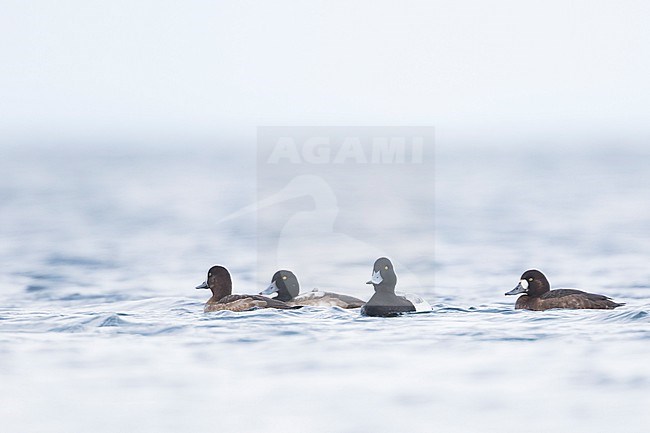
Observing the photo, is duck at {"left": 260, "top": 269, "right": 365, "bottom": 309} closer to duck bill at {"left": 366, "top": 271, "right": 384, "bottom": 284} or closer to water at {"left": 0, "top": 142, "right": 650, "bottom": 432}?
water at {"left": 0, "top": 142, "right": 650, "bottom": 432}

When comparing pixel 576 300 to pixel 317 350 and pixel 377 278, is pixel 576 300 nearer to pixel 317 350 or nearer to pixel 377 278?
pixel 377 278

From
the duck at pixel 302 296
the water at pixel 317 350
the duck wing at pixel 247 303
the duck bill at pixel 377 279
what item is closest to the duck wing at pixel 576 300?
the water at pixel 317 350

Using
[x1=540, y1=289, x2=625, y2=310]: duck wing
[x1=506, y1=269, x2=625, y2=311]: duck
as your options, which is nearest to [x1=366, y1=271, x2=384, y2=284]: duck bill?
[x1=506, y1=269, x2=625, y2=311]: duck

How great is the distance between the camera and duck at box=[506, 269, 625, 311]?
13547mm

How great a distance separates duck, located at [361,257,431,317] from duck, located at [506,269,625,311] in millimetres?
1193

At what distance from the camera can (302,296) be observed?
46.9ft

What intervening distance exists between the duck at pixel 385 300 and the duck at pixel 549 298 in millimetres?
1193

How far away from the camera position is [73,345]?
40.1ft

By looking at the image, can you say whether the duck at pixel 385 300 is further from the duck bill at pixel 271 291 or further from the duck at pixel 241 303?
the duck bill at pixel 271 291

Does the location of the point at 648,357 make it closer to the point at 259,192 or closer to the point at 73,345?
the point at 73,345

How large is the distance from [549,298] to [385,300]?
5.92ft

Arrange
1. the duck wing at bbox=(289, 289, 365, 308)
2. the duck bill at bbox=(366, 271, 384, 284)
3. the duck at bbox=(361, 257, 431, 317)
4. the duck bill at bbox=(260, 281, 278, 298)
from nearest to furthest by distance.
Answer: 1. the duck at bbox=(361, 257, 431, 317)
2. the duck bill at bbox=(366, 271, 384, 284)
3. the duck wing at bbox=(289, 289, 365, 308)
4. the duck bill at bbox=(260, 281, 278, 298)

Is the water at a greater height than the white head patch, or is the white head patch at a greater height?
the white head patch

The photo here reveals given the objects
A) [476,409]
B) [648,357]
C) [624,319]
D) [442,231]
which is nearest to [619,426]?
[476,409]
